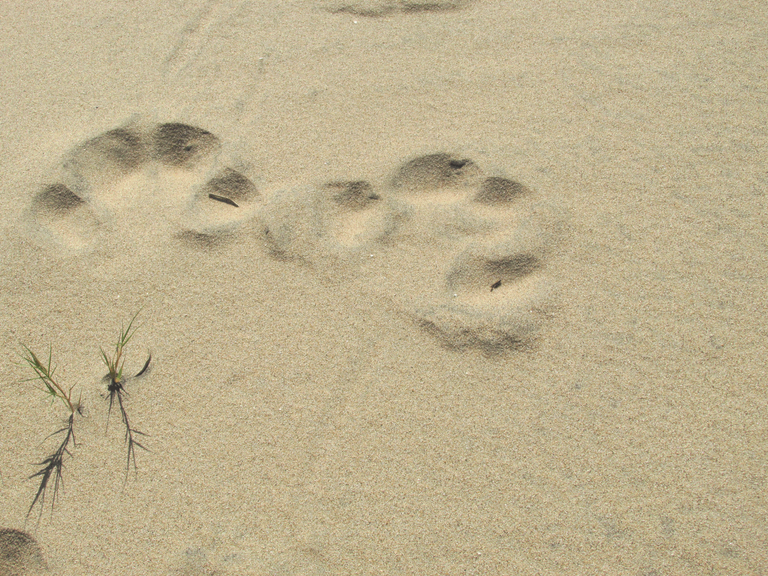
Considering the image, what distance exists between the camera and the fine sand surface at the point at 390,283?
112 cm

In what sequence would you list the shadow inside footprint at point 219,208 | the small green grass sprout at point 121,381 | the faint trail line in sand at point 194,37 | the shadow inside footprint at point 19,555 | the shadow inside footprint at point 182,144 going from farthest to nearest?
1. the faint trail line in sand at point 194,37
2. the shadow inside footprint at point 182,144
3. the shadow inside footprint at point 219,208
4. the small green grass sprout at point 121,381
5. the shadow inside footprint at point 19,555

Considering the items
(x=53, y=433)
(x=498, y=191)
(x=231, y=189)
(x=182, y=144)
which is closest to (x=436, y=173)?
(x=498, y=191)

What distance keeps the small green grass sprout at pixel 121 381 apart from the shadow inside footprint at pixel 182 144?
19.5 inches

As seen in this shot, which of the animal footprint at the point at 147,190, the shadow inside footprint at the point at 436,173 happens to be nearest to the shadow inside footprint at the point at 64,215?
the animal footprint at the point at 147,190

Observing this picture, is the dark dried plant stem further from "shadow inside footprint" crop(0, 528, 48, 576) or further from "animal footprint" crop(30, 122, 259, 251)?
"animal footprint" crop(30, 122, 259, 251)

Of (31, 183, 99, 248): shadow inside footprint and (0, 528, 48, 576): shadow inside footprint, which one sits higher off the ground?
(31, 183, 99, 248): shadow inside footprint

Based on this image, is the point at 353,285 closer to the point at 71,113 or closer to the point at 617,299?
the point at 617,299

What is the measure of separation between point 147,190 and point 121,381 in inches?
20.9

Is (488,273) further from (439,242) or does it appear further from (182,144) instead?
(182,144)

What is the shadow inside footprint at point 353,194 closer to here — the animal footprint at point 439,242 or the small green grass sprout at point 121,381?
the animal footprint at point 439,242

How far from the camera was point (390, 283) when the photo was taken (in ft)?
4.64

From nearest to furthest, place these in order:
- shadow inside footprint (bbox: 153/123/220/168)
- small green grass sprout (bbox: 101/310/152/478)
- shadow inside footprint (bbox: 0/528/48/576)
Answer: shadow inside footprint (bbox: 0/528/48/576), small green grass sprout (bbox: 101/310/152/478), shadow inside footprint (bbox: 153/123/220/168)

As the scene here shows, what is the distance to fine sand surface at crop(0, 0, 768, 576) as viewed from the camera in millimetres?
1124

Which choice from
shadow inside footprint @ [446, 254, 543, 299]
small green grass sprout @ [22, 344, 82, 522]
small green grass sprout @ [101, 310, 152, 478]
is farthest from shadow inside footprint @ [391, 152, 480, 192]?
small green grass sprout @ [22, 344, 82, 522]
